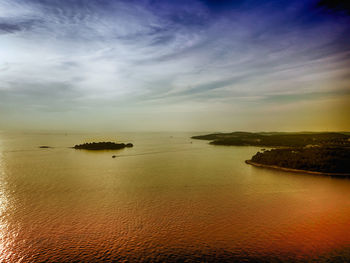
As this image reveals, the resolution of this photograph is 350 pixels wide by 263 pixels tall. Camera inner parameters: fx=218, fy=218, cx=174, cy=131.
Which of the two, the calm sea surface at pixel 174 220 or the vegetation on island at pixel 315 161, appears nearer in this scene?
the calm sea surface at pixel 174 220

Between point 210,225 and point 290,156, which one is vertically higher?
point 290,156

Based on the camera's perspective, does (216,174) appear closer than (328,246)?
No

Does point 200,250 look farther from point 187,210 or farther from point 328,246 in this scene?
point 328,246

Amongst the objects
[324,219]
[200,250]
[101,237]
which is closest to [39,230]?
[101,237]

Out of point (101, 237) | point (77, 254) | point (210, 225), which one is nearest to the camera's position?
point (77, 254)

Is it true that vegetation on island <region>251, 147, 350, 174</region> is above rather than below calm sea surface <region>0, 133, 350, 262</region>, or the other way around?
above

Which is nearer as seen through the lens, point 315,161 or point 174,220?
point 174,220

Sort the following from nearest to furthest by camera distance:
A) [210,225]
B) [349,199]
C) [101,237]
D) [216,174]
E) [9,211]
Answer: [101,237] < [210,225] < [9,211] < [349,199] < [216,174]

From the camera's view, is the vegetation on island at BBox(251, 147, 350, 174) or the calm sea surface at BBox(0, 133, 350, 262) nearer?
the calm sea surface at BBox(0, 133, 350, 262)
